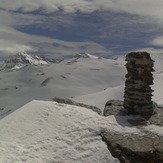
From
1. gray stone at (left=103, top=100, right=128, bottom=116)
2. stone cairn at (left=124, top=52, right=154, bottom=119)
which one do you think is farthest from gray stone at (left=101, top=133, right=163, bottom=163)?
stone cairn at (left=124, top=52, right=154, bottom=119)

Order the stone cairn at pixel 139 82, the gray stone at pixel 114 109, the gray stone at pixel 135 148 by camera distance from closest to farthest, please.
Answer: the gray stone at pixel 135 148 → the gray stone at pixel 114 109 → the stone cairn at pixel 139 82

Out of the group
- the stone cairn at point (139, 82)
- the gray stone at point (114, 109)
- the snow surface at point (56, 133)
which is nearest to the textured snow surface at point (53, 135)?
the snow surface at point (56, 133)

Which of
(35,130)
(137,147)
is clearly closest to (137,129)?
(137,147)

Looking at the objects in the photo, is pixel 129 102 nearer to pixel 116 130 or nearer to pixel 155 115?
pixel 155 115

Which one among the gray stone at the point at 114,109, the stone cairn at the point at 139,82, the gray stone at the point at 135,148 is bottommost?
the gray stone at the point at 135,148

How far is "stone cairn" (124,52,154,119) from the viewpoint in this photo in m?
20.2

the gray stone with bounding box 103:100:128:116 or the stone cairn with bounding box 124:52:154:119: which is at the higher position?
the stone cairn with bounding box 124:52:154:119

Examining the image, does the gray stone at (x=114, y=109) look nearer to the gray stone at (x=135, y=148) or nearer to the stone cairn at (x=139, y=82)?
the stone cairn at (x=139, y=82)

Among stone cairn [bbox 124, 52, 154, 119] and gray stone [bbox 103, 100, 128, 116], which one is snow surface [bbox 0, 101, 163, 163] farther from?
stone cairn [bbox 124, 52, 154, 119]

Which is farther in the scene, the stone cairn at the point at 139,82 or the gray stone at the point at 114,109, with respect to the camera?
the stone cairn at the point at 139,82

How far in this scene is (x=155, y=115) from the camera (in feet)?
65.8

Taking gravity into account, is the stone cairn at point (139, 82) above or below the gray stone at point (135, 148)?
above

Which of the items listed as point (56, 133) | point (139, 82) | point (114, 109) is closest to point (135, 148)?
point (56, 133)

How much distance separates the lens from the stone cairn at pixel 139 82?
66.2 ft
